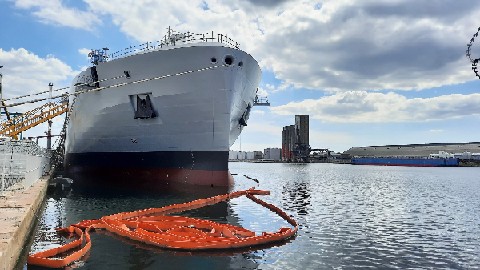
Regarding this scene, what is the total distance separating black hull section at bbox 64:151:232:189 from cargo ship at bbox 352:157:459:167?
111091 mm

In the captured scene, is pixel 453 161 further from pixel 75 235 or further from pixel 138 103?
pixel 75 235

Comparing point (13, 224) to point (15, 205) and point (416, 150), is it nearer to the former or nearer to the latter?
point (15, 205)

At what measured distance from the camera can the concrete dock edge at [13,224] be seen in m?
7.74

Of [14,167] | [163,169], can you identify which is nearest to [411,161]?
[163,169]

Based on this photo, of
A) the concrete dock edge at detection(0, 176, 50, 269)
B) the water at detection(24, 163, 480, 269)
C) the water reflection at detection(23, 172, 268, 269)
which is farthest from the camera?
the water at detection(24, 163, 480, 269)

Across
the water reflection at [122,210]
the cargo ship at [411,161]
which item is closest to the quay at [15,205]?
A: the water reflection at [122,210]

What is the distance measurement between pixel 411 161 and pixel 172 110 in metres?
119

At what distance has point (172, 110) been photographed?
2672cm

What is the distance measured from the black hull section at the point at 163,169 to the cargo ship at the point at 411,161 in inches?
4374

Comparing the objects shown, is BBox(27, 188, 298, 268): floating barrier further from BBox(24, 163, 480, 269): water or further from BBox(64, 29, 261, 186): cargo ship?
BBox(64, 29, 261, 186): cargo ship

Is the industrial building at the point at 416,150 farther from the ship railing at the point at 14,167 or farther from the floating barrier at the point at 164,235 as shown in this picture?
the ship railing at the point at 14,167

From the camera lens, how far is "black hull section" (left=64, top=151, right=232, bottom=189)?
89.0ft

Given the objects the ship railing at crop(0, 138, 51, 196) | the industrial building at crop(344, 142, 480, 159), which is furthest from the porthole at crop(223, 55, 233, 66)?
the industrial building at crop(344, 142, 480, 159)

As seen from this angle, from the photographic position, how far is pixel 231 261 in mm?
10531
